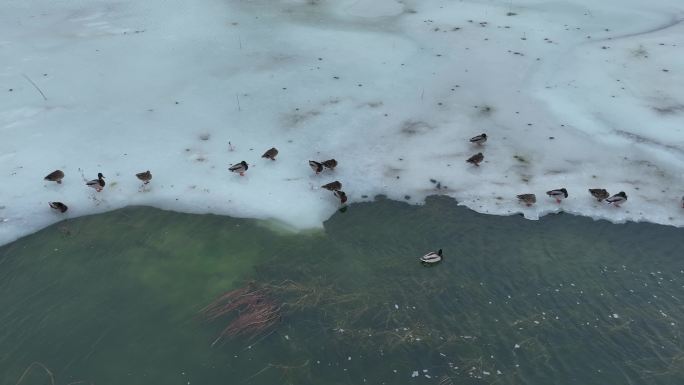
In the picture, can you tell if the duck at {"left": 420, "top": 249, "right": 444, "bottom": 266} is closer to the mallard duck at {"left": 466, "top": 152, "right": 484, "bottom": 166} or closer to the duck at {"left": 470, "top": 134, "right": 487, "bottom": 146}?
the mallard duck at {"left": 466, "top": 152, "right": 484, "bottom": 166}

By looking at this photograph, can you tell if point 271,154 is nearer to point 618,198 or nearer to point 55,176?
point 55,176

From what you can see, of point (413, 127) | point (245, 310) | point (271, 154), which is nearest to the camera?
point (245, 310)

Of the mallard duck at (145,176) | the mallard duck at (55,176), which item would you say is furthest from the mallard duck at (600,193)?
the mallard duck at (55,176)

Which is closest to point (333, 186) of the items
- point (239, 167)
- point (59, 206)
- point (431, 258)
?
point (239, 167)

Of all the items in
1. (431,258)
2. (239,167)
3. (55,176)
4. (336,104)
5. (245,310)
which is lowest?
(245,310)

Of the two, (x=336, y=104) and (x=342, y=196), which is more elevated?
(x=336, y=104)

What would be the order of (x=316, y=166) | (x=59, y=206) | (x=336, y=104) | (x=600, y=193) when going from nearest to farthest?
(x=59, y=206)
(x=600, y=193)
(x=316, y=166)
(x=336, y=104)

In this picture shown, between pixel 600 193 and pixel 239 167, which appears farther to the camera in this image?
pixel 239 167
